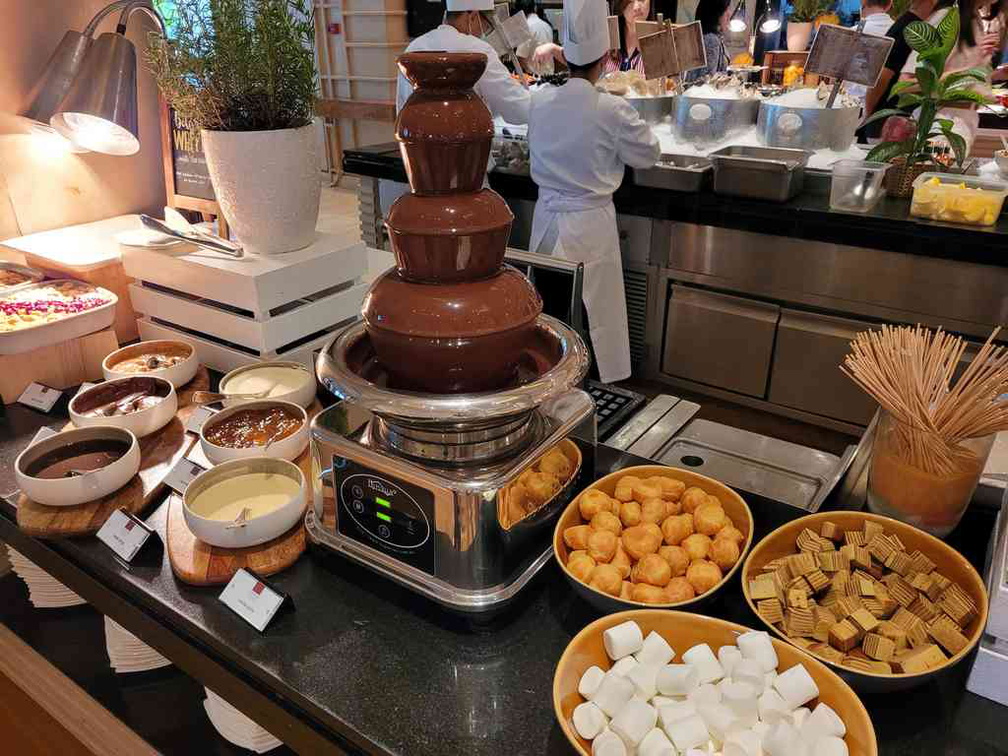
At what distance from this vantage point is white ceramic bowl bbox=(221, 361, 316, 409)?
4.76ft

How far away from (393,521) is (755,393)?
260 cm

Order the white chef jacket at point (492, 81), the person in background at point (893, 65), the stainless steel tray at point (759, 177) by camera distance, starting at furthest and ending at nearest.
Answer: the person in background at point (893, 65), the white chef jacket at point (492, 81), the stainless steel tray at point (759, 177)

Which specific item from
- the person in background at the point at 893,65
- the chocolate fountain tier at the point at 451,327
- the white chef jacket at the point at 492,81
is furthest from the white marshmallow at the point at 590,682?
the person in background at the point at 893,65

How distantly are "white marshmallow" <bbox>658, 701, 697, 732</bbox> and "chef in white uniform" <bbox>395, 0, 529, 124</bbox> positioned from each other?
3.18 meters

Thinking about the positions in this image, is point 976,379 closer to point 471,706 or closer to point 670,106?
point 471,706

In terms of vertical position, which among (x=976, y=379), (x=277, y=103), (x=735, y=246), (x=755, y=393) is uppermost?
(x=277, y=103)

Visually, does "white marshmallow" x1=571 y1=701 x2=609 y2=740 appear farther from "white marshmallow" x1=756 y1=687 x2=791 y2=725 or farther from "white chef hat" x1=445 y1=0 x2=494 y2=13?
"white chef hat" x1=445 y1=0 x2=494 y2=13

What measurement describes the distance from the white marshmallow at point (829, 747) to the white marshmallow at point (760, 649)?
0.09 m

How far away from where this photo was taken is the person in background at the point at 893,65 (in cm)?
379

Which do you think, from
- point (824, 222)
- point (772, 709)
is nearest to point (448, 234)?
point (772, 709)

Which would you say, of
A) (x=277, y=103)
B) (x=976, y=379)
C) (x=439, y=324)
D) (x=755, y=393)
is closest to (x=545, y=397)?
(x=439, y=324)

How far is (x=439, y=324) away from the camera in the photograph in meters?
0.90

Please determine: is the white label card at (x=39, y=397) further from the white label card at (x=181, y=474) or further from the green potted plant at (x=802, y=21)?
the green potted plant at (x=802, y=21)

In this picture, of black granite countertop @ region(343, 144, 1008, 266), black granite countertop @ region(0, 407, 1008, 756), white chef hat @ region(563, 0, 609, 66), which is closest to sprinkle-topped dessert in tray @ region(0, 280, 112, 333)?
black granite countertop @ region(0, 407, 1008, 756)
